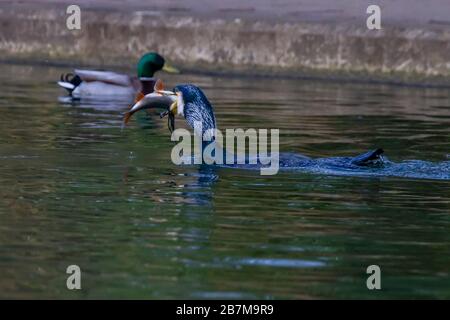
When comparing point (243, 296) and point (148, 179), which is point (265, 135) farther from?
point (243, 296)

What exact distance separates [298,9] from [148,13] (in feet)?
8.16

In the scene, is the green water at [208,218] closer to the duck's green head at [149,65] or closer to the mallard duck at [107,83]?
the mallard duck at [107,83]

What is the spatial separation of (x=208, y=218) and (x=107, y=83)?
36.9ft

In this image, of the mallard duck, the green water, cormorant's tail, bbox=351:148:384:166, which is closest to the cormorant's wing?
the mallard duck

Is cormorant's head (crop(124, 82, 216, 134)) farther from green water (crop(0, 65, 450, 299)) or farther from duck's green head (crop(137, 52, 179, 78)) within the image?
duck's green head (crop(137, 52, 179, 78))

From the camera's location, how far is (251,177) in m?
11.0

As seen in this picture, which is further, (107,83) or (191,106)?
(107,83)

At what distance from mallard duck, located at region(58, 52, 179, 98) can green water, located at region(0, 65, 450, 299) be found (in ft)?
13.3

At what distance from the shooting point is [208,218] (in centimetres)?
889

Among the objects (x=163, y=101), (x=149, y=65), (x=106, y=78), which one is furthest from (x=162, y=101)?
(x=149, y=65)

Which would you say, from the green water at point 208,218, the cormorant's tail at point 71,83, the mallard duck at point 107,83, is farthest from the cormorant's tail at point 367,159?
the cormorant's tail at point 71,83

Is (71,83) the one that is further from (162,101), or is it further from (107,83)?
(162,101)

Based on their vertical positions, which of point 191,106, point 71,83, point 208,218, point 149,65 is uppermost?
point 149,65

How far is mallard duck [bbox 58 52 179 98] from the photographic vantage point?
19.4 m
